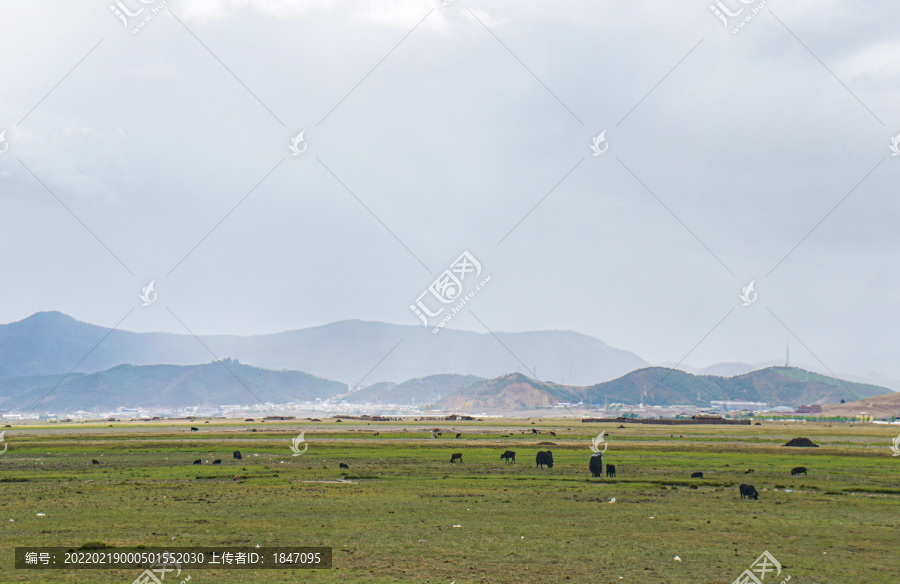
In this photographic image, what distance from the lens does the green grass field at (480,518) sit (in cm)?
1694

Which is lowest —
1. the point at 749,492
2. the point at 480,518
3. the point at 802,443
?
the point at 749,492

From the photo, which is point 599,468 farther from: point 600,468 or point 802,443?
point 802,443

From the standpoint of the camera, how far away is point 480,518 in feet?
80.7

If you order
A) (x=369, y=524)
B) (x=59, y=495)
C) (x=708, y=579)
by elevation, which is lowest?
(x=708, y=579)

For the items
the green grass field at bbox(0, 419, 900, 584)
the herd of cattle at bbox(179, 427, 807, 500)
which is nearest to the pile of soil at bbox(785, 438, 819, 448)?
the green grass field at bbox(0, 419, 900, 584)

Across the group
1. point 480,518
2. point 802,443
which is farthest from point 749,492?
point 802,443

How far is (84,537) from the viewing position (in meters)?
20.3

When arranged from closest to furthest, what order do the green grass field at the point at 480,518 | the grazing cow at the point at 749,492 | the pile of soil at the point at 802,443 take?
the green grass field at the point at 480,518 < the grazing cow at the point at 749,492 < the pile of soil at the point at 802,443

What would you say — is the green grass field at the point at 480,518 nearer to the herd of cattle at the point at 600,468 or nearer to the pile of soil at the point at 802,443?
the herd of cattle at the point at 600,468

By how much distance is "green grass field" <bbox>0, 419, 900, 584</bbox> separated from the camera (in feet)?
55.6

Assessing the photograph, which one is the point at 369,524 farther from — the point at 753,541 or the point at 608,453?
the point at 608,453

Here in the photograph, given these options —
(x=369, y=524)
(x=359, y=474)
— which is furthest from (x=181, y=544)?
(x=359, y=474)

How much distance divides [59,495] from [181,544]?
15023 mm

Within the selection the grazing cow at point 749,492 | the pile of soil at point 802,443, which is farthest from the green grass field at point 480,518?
the pile of soil at point 802,443
